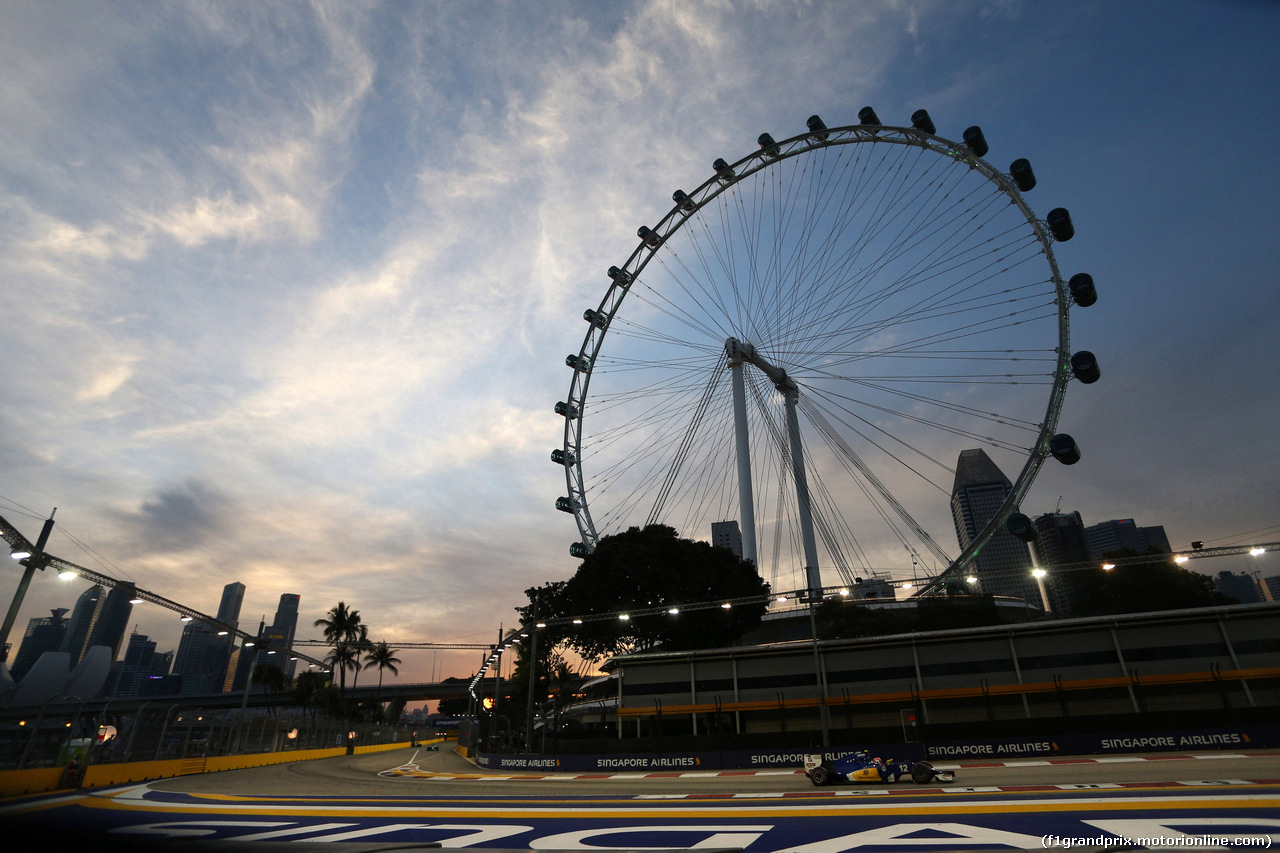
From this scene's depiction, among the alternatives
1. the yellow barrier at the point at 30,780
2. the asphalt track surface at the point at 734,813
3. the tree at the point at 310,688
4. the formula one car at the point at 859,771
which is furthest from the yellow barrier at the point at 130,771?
the tree at the point at 310,688

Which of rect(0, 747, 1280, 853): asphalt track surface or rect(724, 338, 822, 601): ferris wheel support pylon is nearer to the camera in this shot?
rect(0, 747, 1280, 853): asphalt track surface

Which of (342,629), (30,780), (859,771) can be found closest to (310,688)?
(342,629)

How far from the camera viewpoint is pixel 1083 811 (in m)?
12.2

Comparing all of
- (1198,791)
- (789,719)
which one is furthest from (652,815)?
(789,719)

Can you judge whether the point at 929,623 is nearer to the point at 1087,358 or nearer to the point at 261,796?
the point at 1087,358

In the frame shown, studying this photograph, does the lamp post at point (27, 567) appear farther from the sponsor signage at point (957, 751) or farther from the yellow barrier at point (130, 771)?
the sponsor signage at point (957, 751)

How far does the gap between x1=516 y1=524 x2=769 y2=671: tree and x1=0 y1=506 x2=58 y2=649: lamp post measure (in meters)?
33.9

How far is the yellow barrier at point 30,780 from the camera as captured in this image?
20.1 metres

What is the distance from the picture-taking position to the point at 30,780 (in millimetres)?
21719

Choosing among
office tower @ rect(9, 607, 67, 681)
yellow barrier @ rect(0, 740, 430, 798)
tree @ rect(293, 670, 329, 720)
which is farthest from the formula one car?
office tower @ rect(9, 607, 67, 681)

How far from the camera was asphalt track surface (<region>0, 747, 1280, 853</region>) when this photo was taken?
9664 mm

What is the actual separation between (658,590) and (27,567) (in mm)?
42934

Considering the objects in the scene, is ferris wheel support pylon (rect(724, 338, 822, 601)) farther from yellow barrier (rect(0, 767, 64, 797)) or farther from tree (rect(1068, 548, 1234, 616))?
tree (rect(1068, 548, 1234, 616))

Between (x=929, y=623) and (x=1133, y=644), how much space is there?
25434mm
